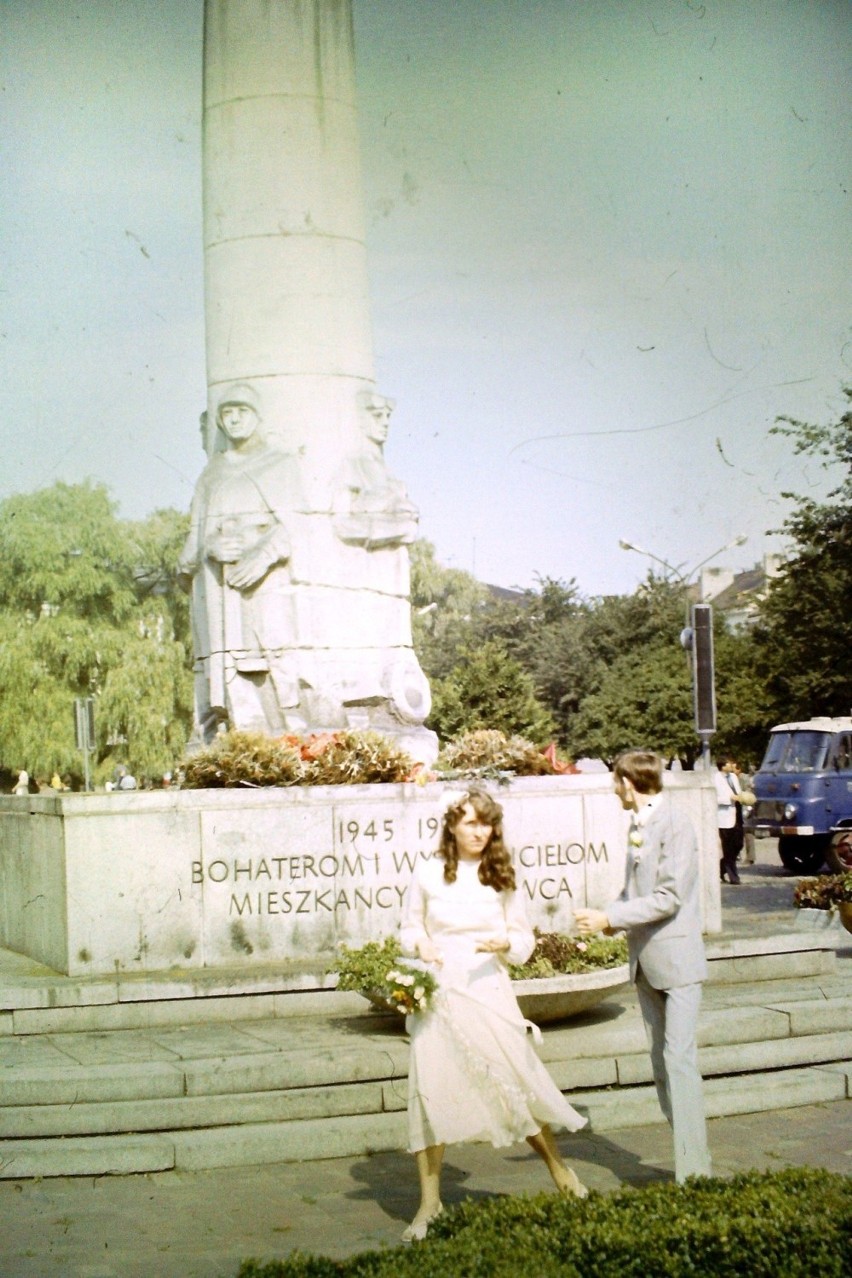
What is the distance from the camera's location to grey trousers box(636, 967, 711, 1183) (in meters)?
7.31

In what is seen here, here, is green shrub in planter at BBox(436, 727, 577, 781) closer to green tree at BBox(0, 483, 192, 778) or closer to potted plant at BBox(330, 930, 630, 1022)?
potted plant at BBox(330, 930, 630, 1022)

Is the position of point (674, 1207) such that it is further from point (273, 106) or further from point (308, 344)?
point (273, 106)

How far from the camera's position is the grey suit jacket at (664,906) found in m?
7.40

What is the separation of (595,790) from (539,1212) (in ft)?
22.6

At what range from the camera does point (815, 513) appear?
3250 cm

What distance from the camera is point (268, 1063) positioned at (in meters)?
9.19

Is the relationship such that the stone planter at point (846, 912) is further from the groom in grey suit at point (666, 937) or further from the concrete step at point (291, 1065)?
the groom in grey suit at point (666, 937)

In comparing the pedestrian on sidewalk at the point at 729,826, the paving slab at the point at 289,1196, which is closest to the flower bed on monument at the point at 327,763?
the paving slab at the point at 289,1196

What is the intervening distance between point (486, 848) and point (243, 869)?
15.7ft

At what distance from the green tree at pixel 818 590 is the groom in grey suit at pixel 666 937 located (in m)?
24.6

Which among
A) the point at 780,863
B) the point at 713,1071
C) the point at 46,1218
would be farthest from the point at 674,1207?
the point at 780,863

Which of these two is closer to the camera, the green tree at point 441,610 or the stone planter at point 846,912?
the stone planter at point 846,912

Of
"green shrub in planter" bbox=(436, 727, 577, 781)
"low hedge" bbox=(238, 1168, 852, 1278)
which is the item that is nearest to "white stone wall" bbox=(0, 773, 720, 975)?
"green shrub in planter" bbox=(436, 727, 577, 781)

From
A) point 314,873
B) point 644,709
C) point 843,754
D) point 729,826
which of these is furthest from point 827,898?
point 644,709
